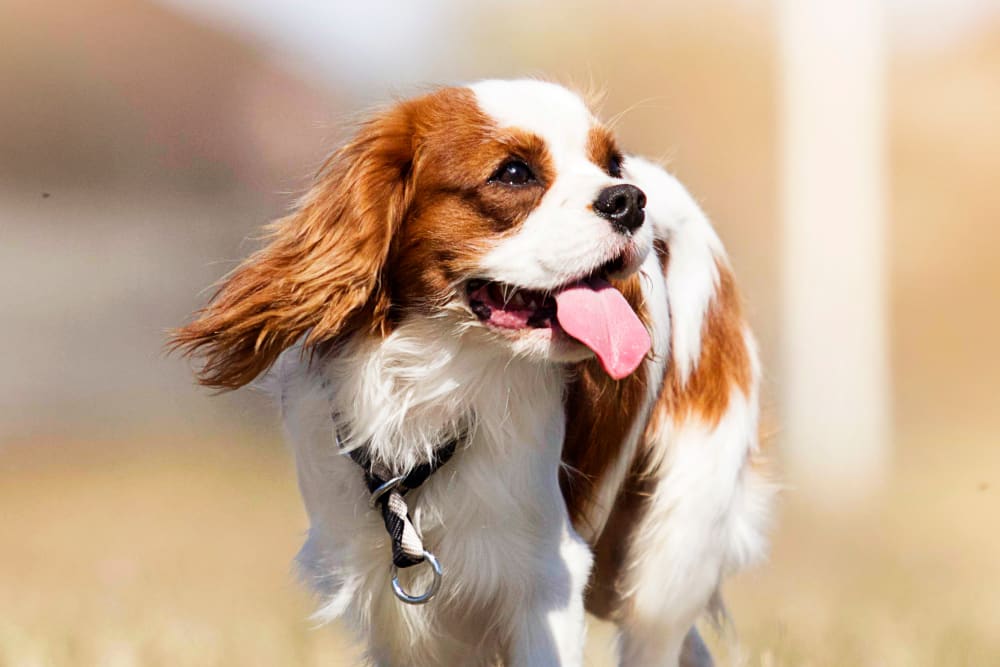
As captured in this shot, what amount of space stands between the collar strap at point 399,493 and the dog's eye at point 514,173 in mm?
609

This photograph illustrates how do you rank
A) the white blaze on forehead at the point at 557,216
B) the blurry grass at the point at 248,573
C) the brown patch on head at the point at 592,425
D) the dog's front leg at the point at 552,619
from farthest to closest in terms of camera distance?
1. the blurry grass at the point at 248,573
2. the brown patch on head at the point at 592,425
3. the dog's front leg at the point at 552,619
4. the white blaze on forehead at the point at 557,216

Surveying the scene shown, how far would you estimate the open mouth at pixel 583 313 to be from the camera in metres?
2.94

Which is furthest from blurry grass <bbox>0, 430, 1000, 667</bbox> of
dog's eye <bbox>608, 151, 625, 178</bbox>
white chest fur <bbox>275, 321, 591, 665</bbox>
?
dog's eye <bbox>608, 151, 625, 178</bbox>

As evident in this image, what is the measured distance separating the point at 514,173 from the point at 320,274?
0.49 m

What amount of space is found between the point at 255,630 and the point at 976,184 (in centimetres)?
740

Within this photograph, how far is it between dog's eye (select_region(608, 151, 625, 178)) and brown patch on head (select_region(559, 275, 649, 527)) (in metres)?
0.33

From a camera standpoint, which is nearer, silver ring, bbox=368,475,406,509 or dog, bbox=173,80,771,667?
dog, bbox=173,80,771,667

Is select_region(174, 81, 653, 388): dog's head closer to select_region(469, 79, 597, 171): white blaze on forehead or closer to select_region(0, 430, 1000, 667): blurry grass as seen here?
select_region(469, 79, 597, 171): white blaze on forehead

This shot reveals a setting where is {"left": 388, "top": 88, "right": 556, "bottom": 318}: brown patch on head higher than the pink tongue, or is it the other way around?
{"left": 388, "top": 88, "right": 556, "bottom": 318}: brown patch on head

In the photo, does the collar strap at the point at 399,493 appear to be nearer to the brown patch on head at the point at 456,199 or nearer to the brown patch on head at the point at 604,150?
the brown patch on head at the point at 456,199

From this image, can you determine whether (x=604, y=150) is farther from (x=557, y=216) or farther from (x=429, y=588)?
(x=429, y=588)

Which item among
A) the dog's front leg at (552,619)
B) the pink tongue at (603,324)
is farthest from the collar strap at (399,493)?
the pink tongue at (603,324)

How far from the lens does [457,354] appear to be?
318cm

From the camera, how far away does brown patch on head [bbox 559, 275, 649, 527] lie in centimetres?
341
